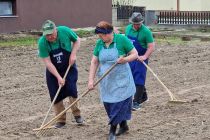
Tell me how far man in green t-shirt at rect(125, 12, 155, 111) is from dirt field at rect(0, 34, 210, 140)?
35 centimetres

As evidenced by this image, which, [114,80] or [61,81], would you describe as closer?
[114,80]

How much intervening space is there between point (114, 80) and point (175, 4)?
34216 millimetres

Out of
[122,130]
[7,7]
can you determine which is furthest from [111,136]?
[7,7]

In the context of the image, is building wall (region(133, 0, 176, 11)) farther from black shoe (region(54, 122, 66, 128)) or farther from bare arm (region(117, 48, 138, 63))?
bare arm (region(117, 48, 138, 63))

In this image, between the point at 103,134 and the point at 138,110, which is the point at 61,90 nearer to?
the point at 103,134

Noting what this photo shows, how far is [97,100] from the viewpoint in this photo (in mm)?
10242

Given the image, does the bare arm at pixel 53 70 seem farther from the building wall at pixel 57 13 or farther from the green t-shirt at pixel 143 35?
the building wall at pixel 57 13

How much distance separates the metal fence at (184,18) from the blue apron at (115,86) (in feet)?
84.3

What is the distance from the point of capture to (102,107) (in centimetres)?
959

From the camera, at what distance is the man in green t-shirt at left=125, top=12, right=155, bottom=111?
9141mm

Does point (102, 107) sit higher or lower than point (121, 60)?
lower

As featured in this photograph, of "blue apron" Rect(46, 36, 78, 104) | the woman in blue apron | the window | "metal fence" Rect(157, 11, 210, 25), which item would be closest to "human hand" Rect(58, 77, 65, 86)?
"blue apron" Rect(46, 36, 78, 104)

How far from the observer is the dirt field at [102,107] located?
7777 millimetres

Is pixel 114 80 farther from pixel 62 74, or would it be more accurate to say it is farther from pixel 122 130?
pixel 62 74
